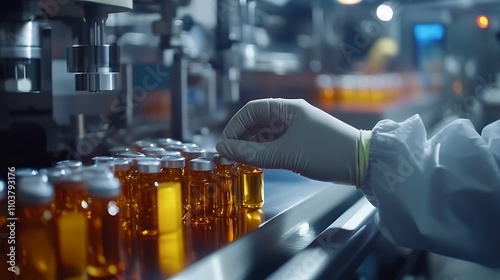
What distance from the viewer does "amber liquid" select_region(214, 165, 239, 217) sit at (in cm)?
101

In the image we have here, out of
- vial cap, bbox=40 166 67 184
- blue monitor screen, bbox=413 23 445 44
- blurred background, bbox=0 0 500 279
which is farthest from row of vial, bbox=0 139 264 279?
blue monitor screen, bbox=413 23 445 44

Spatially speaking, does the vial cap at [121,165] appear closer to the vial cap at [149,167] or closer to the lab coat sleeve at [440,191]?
the vial cap at [149,167]

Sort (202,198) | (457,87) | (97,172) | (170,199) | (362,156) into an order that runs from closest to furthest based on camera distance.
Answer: (97,172) → (170,199) → (202,198) → (362,156) → (457,87)

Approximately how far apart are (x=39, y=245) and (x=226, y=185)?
1.32 ft

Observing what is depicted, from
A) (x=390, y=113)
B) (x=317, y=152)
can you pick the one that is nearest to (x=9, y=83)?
(x=317, y=152)

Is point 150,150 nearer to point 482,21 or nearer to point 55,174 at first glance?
point 55,174

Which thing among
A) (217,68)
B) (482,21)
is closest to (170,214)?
(217,68)

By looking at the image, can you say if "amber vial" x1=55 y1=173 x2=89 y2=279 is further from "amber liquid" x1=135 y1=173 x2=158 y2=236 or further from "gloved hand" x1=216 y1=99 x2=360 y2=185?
"gloved hand" x1=216 y1=99 x2=360 y2=185

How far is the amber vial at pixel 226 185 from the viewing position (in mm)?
1010

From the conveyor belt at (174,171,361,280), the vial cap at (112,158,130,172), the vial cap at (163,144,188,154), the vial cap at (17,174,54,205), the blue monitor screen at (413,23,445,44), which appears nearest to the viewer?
the vial cap at (17,174,54,205)

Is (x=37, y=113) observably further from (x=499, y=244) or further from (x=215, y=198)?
(x=499, y=244)

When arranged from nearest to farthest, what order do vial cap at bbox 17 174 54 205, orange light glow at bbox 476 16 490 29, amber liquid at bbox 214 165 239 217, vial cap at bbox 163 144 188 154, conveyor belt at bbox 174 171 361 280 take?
vial cap at bbox 17 174 54 205
conveyor belt at bbox 174 171 361 280
amber liquid at bbox 214 165 239 217
vial cap at bbox 163 144 188 154
orange light glow at bbox 476 16 490 29

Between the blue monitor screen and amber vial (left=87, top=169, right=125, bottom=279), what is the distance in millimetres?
3766

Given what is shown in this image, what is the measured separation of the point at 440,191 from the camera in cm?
104
